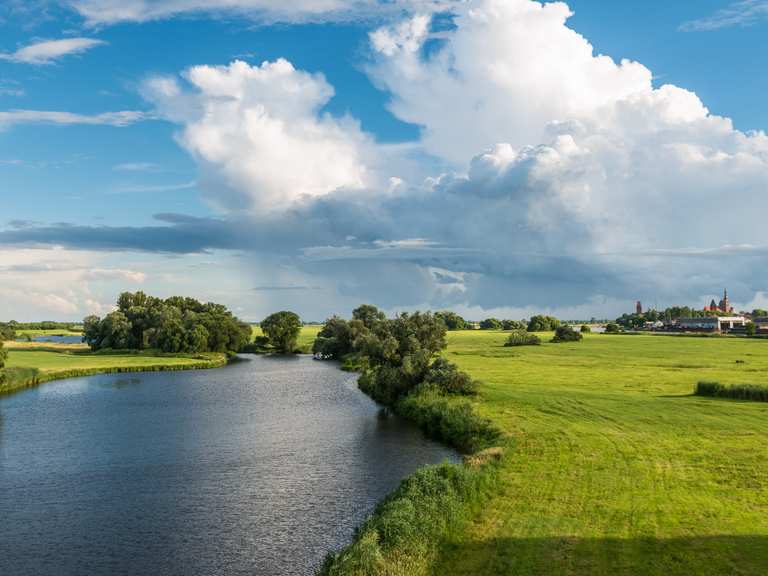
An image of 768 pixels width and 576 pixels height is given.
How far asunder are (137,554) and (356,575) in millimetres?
12343

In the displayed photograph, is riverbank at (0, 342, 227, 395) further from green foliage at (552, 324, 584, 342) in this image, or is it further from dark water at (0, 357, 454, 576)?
green foliage at (552, 324, 584, 342)

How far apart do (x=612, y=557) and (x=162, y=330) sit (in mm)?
134676

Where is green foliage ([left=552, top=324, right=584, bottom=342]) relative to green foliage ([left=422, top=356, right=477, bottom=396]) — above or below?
above

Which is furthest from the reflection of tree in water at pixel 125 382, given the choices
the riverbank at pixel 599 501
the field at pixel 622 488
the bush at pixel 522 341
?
the bush at pixel 522 341

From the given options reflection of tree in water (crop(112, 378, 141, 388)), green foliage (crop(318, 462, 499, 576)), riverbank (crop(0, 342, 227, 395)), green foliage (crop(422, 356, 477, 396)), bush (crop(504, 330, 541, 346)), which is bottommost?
reflection of tree in water (crop(112, 378, 141, 388))

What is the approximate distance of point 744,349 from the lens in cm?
11994

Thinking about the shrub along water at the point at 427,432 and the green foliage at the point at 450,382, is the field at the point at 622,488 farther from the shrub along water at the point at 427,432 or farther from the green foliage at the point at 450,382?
the green foliage at the point at 450,382

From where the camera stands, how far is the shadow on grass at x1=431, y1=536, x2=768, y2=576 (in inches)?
831

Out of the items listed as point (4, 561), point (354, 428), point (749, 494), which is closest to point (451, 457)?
point (354, 428)

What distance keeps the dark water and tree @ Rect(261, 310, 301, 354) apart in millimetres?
93686

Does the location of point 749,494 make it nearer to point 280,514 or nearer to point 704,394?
point 280,514

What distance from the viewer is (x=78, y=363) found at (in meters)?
113

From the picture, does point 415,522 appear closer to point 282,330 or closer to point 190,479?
point 190,479

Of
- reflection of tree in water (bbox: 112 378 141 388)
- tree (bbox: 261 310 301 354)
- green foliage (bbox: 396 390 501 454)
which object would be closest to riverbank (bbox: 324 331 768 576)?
green foliage (bbox: 396 390 501 454)
